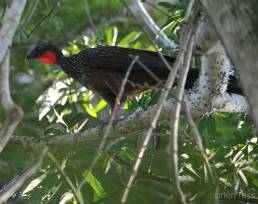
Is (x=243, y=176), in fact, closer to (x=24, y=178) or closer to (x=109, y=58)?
(x=109, y=58)

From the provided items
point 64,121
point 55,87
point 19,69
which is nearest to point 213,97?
point 64,121

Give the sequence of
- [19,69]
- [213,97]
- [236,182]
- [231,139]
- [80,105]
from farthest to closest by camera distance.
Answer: [19,69]
[80,105]
[231,139]
[236,182]
[213,97]

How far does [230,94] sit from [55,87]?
2369 mm

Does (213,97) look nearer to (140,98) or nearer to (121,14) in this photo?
(140,98)

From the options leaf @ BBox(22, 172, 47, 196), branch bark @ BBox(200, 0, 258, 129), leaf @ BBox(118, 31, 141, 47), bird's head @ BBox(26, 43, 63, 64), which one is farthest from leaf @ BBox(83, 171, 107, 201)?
leaf @ BBox(118, 31, 141, 47)

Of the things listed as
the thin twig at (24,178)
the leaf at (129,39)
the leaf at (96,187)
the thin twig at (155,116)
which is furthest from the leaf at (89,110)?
the thin twig at (24,178)

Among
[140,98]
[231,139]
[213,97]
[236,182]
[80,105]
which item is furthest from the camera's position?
[80,105]

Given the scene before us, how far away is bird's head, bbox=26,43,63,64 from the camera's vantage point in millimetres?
5816

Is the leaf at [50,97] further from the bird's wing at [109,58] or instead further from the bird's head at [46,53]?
the bird's wing at [109,58]

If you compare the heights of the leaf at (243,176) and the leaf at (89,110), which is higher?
the leaf at (89,110)

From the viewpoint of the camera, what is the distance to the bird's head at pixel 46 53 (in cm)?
582

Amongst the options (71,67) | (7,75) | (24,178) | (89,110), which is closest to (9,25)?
(7,75)

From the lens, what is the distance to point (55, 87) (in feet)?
19.9

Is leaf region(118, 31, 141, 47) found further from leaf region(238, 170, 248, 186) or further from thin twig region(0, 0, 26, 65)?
thin twig region(0, 0, 26, 65)
